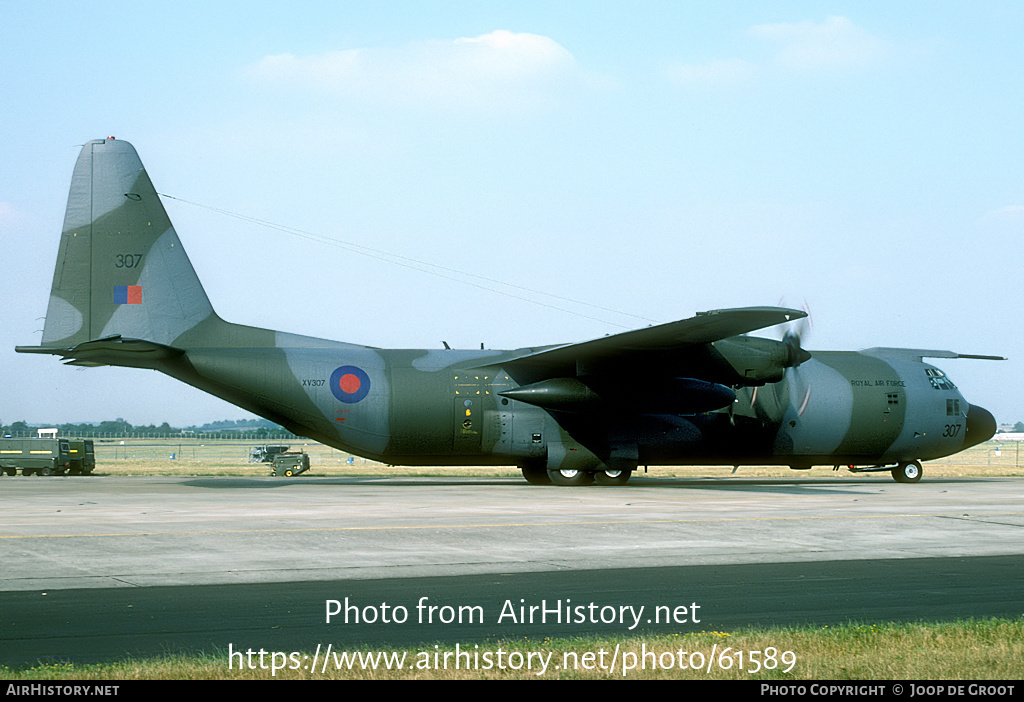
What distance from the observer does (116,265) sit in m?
26.8

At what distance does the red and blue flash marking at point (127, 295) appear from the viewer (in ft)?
87.7

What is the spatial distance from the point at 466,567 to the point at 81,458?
36.3 meters

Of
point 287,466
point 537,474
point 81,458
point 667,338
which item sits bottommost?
point 287,466

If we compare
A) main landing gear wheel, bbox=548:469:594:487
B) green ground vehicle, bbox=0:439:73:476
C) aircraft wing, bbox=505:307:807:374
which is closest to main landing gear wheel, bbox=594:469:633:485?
main landing gear wheel, bbox=548:469:594:487

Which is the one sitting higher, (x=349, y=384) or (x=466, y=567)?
(x=349, y=384)

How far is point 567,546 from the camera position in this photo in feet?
50.3

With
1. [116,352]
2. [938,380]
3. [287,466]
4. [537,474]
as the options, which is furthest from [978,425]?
[287,466]

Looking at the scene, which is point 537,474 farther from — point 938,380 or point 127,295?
point 938,380

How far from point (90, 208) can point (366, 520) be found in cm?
1416

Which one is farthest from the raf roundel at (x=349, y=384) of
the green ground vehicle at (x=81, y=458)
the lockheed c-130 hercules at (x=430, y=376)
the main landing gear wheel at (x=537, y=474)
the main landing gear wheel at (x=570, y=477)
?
the green ground vehicle at (x=81, y=458)

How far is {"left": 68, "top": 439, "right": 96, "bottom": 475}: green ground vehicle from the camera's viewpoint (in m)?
43.8

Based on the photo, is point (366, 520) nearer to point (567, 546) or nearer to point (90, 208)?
point (567, 546)

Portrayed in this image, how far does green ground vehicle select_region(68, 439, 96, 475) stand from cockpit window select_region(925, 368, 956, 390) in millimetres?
35281
